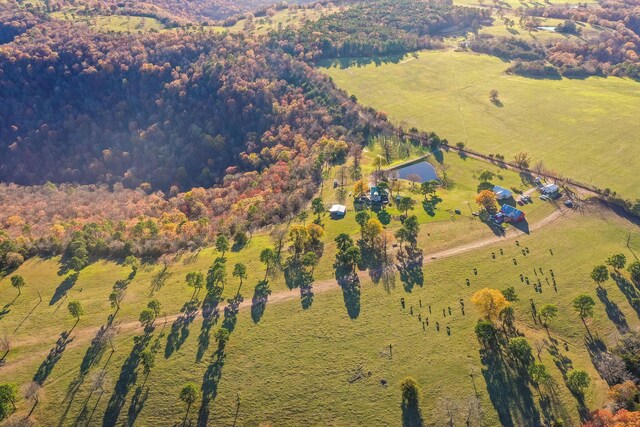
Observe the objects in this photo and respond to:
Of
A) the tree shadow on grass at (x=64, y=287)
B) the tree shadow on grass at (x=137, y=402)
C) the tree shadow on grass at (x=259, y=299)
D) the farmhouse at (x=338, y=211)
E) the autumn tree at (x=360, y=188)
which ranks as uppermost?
the autumn tree at (x=360, y=188)

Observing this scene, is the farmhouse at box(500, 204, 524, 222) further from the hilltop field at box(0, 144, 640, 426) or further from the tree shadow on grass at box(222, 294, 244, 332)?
the tree shadow on grass at box(222, 294, 244, 332)

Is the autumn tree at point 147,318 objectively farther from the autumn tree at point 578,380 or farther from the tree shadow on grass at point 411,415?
the autumn tree at point 578,380

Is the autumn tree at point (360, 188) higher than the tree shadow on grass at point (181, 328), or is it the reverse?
the autumn tree at point (360, 188)

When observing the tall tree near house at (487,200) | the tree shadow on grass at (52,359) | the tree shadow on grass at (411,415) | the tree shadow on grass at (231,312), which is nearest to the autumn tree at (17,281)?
the tree shadow on grass at (52,359)

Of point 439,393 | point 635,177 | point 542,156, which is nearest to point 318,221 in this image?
point 439,393

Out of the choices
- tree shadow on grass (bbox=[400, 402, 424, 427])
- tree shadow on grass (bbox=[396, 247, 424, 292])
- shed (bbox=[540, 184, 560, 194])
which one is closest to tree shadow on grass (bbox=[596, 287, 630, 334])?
tree shadow on grass (bbox=[396, 247, 424, 292])

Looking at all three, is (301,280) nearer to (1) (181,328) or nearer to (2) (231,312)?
(2) (231,312)

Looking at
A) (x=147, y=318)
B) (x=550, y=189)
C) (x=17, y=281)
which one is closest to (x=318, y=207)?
(x=147, y=318)
